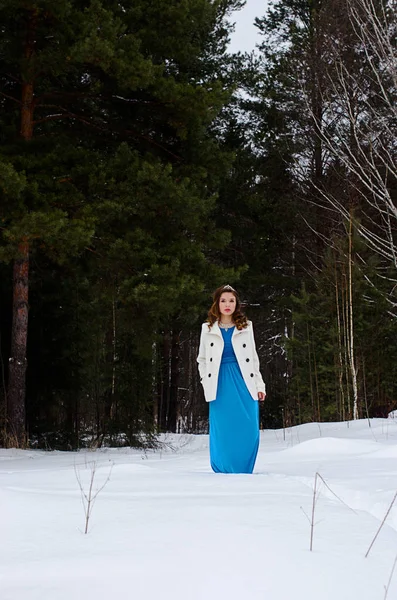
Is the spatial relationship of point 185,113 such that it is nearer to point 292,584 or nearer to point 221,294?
point 221,294

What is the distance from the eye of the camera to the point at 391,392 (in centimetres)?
1333

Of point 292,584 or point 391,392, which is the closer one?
point 292,584

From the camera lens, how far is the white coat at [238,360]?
197 inches

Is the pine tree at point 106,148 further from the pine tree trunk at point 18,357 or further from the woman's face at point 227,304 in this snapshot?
the woman's face at point 227,304

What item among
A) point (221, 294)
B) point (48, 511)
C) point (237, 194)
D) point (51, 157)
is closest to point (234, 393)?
point (221, 294)

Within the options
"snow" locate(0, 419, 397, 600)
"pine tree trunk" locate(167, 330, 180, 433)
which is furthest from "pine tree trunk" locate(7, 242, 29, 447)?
"pine tree trunk" locate(167, 330, 180, 433)

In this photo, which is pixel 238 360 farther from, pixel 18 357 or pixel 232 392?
pixel 18 357

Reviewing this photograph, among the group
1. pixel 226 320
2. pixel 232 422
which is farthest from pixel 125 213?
pixel 232 422

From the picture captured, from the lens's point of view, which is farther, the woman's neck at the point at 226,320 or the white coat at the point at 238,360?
the woman's neck at the point at 226,320

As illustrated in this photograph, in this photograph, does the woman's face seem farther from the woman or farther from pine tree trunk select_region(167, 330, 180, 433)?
pine tree trunk select_region(167, 330, 180, 433)

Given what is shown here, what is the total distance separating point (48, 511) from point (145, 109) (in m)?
8.12

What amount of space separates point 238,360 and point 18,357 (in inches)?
197

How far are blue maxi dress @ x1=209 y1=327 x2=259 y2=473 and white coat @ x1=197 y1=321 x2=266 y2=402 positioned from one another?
0.05 meters

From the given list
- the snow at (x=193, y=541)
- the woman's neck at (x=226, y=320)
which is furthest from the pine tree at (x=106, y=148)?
the snow at (x=193, y=541)
